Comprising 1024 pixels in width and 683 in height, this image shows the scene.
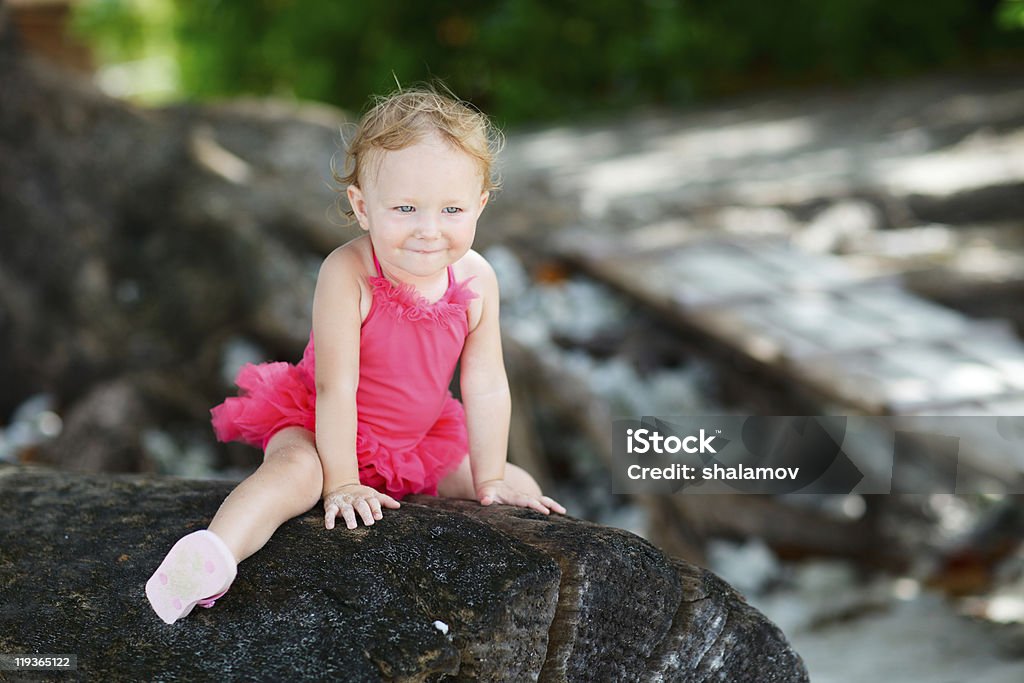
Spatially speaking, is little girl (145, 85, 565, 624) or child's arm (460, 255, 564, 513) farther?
child's arm (460, 255, 564, 513)

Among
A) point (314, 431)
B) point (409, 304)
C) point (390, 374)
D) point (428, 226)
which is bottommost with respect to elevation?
point (314, 431)

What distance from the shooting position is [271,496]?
1938 mm

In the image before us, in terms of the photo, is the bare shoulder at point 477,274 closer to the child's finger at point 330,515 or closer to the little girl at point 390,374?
the little girl at point 390,374

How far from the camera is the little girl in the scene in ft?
6.49

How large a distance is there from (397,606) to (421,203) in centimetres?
70

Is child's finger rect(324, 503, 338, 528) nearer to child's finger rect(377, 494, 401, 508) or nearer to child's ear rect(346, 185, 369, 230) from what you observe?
child's finger rect(377, 494, 401, 508)

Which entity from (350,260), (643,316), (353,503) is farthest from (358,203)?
(643,316)

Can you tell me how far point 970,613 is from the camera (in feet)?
13.1

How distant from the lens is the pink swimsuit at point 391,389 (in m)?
2.18

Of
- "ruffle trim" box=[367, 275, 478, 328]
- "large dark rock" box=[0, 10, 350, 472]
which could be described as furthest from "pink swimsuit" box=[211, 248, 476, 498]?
"large dark rock" box=[0, 10, 350, 472]

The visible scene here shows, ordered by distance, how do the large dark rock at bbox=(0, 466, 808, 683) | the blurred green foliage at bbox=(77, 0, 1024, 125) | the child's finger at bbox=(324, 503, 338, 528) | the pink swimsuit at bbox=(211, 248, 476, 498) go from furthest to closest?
the blurred green foliage at bbox=(77, 0, 1024, 125) → the pink swimsuit at bbox=(211, 248, 476, 498) → the child's finger at bbox=(324, 503, 338, 528) → the large dark rock at bbox=(0, 466, 808, 683)

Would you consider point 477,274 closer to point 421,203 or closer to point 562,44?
point 421,203

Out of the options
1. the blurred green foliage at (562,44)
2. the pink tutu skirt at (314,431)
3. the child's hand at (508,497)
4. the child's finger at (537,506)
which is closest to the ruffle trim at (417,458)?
the pink tutu skirt at (314,431)

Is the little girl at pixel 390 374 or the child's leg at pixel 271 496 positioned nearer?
the child's leg at pixel 271 496
